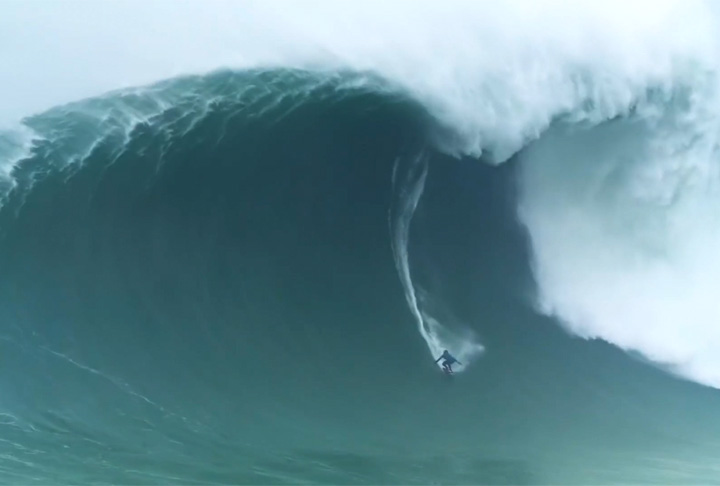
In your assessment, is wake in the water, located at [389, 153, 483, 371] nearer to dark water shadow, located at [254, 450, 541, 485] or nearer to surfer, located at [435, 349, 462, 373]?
surfer, located at [435, 349, 462, 373]

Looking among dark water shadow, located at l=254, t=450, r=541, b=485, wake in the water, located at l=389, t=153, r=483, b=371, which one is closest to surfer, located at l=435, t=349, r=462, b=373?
wake in the water, located at l=389, t=153, r=483, b=371

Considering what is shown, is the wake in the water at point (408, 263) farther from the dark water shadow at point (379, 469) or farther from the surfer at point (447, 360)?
the dark water shadow at point (379, 469)

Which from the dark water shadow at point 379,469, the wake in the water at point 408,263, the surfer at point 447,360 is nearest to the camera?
the dark water shadow at point 379,469

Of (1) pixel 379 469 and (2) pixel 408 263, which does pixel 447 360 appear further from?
(1) pixel 379 469

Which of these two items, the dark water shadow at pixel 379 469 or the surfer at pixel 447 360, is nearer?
the dark water shadow at pixel 379 469

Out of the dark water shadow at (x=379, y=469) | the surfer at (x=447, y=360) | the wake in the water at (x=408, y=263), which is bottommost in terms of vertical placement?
the dark water shadow at (x=379, y=469)

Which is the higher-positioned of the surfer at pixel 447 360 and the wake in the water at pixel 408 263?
the wake in the water at pixel 408 263

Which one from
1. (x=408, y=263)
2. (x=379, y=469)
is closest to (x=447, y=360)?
(x=408, y=263)

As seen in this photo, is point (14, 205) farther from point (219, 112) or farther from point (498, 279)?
point (498, 279)

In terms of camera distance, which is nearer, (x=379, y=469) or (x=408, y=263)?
(x=379, y=469)

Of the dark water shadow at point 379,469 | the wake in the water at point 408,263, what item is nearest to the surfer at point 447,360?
the wake in the water at point 408,263

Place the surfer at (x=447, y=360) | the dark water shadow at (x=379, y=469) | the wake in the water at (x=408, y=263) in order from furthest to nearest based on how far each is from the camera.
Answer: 1. the wake in the water at (x=408, y=263)
2. the surfer at (x=447, y=360)
3. the dark water shadow at (x=379, y=469)
